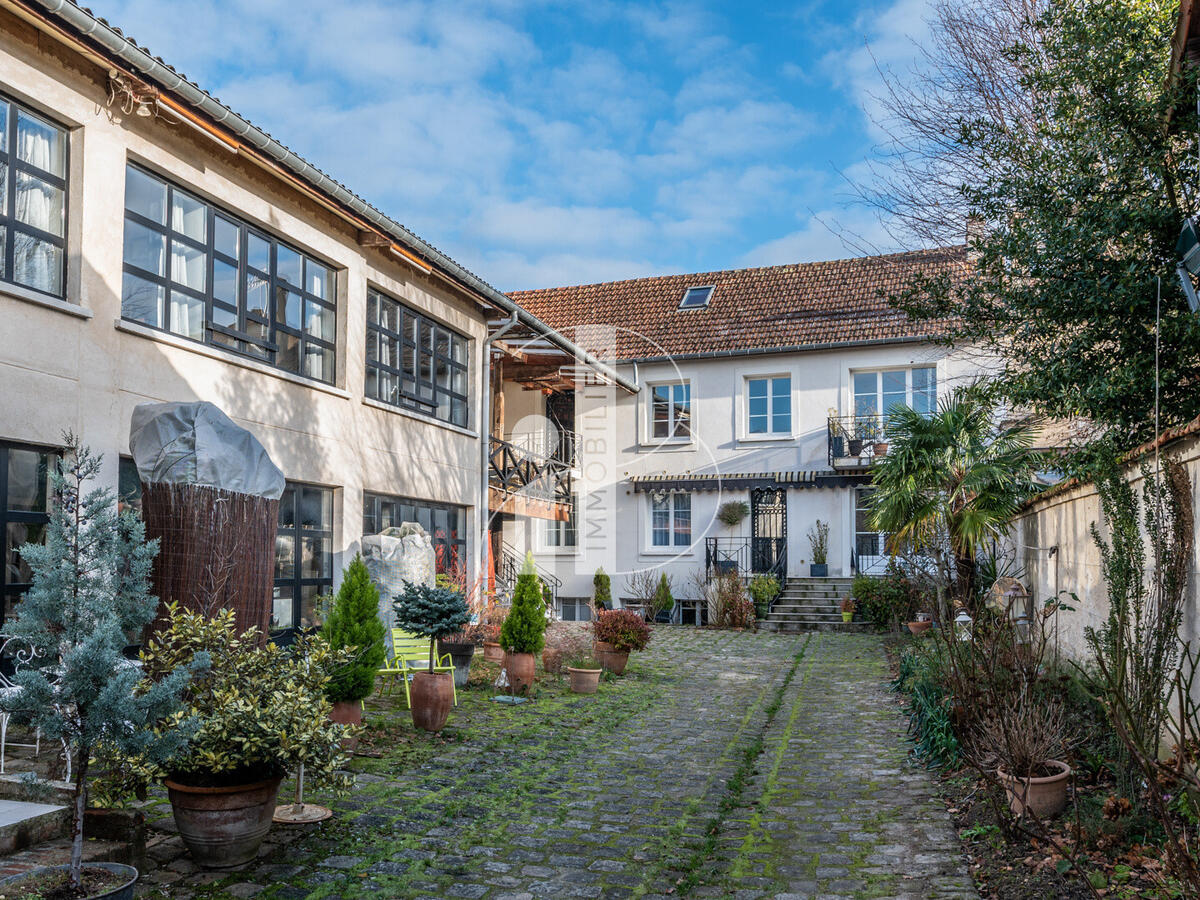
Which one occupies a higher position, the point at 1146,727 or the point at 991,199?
the point at 991,199

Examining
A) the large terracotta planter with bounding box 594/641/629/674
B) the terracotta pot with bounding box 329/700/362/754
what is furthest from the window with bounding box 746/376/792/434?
the terracotta pot with bounding box 329/700/362/754

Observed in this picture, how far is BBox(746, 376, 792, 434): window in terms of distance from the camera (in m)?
22.5

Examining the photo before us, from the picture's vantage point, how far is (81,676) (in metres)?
4.23

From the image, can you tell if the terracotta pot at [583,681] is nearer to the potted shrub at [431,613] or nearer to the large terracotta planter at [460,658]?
the large terracotta planter at [460,658]

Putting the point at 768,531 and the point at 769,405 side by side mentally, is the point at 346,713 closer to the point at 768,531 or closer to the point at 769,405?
the point at 768,531

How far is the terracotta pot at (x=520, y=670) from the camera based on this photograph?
1095 centimetres

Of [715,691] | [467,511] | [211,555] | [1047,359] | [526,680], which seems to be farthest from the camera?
[467,511]

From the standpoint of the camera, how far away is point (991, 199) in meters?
8.59

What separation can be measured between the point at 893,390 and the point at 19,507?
727 inches

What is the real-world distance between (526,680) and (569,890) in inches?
243

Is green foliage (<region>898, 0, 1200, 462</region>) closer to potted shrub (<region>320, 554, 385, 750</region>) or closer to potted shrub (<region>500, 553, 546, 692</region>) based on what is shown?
potted shrub (<region>500, 553, 546, 692</region>)

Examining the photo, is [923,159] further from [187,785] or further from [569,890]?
[187,785]

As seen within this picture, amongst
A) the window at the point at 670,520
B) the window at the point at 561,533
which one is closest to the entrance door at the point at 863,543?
the window at the point at 670,520

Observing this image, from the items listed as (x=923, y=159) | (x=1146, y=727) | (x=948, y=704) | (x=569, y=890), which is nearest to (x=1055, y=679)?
(x=948, y=704)
